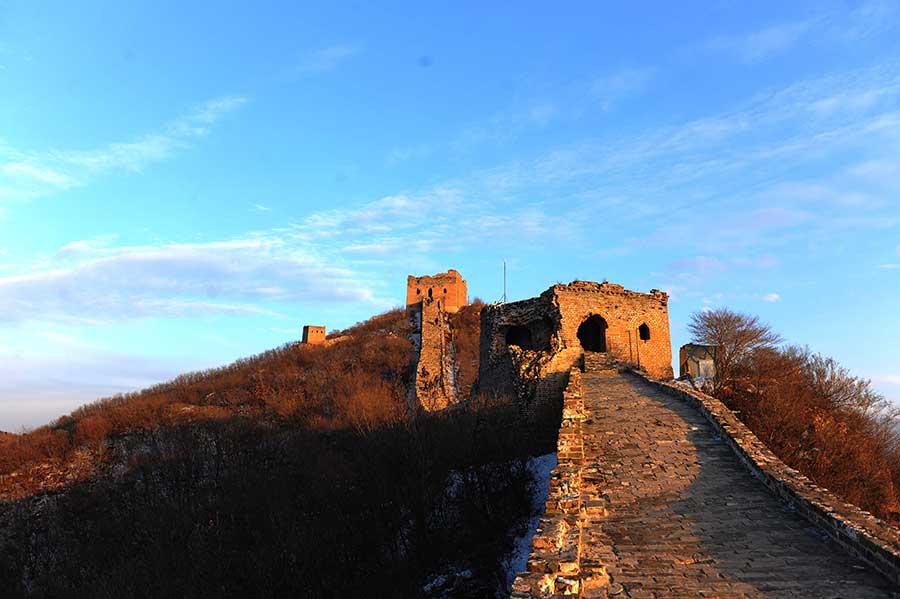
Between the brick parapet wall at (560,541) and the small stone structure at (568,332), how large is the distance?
802cm

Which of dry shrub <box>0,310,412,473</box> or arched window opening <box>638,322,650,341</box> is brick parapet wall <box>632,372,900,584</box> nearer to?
arched window opening <box>638,322,650,341</box>

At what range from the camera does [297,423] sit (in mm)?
28812

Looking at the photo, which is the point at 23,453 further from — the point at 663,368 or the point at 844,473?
the point at 844,473

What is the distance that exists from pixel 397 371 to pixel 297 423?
983 centimetres

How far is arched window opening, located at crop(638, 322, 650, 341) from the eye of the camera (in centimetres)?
1944

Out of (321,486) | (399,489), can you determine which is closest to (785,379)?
(399,489)

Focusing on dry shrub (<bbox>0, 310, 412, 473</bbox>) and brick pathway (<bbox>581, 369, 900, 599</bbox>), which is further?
dry shrub (<bbox>0, 310, 412, 473</bbox>)

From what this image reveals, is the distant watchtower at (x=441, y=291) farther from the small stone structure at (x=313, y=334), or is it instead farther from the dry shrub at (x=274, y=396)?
the small stone structure at (x=313, y=334)

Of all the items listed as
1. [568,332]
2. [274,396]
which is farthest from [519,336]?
[274,396]

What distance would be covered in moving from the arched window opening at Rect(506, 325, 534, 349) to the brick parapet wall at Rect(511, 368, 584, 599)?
1146 centimetres

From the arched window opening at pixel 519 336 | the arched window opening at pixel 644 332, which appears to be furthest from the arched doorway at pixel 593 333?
the arched window opening at pixel 519 336

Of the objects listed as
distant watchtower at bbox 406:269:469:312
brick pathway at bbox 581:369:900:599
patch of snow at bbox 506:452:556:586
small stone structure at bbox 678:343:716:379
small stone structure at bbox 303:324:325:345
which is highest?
distant watchtower at bbox 406:269:469:312

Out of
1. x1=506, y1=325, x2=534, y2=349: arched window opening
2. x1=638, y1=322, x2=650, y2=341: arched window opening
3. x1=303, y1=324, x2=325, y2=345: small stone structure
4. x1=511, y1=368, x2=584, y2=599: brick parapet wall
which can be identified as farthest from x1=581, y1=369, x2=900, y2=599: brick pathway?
x1=303, y1=324, x2=325, y2=345: small stone structure

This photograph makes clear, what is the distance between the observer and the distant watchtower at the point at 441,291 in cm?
5175
